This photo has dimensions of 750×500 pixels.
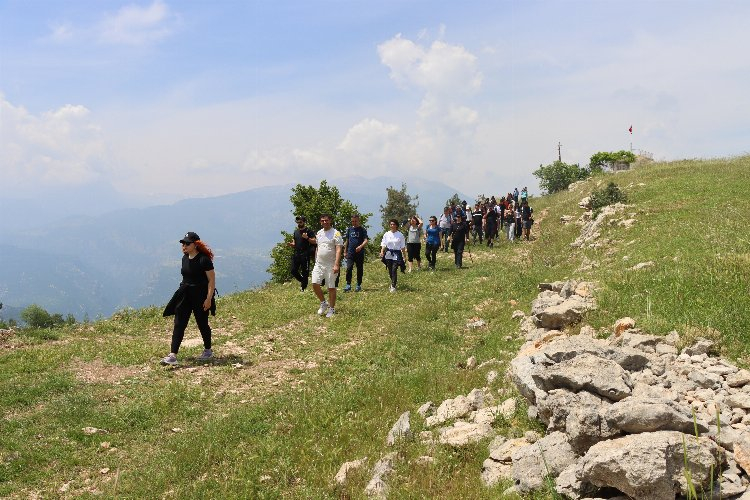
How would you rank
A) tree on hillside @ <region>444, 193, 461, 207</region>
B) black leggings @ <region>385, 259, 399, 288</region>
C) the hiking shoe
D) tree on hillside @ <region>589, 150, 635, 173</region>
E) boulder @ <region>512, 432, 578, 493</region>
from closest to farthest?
boulder @ <region>512, 432, 578, 493</region> → the hiking shoe → black leggings @ <region>385, 259, 399, 288</region> → tree on hillside @ <region>444, 193, 461, 207</region> → tree on hillside @ <region>589, 150, 635, 173</region>

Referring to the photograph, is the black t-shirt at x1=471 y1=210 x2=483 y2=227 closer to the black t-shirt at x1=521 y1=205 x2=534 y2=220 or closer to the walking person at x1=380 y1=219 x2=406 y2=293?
the black t-shirt at x1=521 y1=205 x2=534 y2=220

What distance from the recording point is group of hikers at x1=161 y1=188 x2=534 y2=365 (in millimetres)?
10203

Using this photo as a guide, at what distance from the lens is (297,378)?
31.3ft

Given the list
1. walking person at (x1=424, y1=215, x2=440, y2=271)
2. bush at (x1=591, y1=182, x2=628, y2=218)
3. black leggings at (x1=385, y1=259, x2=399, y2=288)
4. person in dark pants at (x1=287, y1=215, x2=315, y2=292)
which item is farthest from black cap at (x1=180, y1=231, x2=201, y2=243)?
bush at (x1=591, y1=182, x2=628, y2=218)

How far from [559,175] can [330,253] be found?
167 feet

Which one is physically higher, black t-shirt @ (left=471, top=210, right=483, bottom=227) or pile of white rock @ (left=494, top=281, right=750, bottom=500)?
black t-shirt @ (left=471, top=210, right=483, bottom=227)

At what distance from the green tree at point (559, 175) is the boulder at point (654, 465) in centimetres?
5702

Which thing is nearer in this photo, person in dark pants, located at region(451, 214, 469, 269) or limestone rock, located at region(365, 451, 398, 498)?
limestone rock, located at region(365, 451, 398, 498)

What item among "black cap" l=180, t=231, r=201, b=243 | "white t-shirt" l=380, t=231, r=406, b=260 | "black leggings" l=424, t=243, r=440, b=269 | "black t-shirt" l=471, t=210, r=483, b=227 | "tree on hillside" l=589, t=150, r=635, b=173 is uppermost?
"tree on hillside" l=589, t=150, r=635, b=173

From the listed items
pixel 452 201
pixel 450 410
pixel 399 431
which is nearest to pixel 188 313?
pixel 399 431

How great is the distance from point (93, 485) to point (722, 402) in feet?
23.2

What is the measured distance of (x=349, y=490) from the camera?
5172 millimetres

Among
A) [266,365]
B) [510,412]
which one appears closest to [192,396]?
[266,365]

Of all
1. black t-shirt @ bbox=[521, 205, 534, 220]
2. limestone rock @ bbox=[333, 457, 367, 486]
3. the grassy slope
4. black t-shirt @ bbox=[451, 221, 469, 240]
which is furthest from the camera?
black t-shirt @ bbox=[521, 205, 534, 220]
